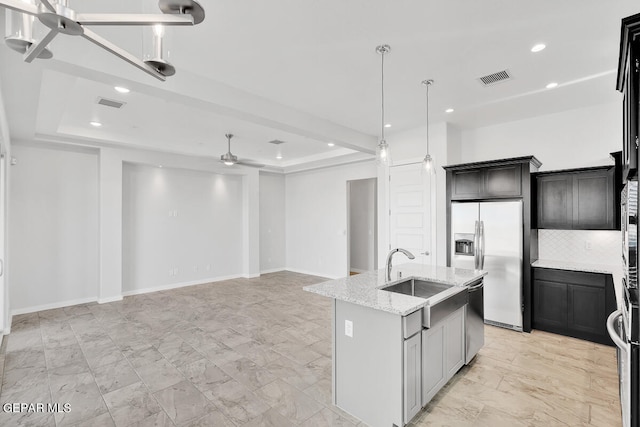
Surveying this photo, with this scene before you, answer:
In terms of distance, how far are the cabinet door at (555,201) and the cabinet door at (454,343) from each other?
2356 millimetres

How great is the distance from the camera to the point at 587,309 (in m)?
3.77

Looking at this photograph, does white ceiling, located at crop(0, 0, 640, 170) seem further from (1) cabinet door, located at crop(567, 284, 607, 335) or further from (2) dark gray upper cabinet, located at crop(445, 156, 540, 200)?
(1) cabinet door, located at crop(567, 284, 607, 335)

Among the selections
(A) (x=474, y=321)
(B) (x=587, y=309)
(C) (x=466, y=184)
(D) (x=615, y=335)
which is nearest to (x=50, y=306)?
(A) (x=474, y=321)

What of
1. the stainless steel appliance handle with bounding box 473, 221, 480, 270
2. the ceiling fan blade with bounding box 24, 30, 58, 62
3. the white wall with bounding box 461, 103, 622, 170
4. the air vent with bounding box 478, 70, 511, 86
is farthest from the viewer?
the stainless steel appliance handle with bounding box 473, 221, 480, 270

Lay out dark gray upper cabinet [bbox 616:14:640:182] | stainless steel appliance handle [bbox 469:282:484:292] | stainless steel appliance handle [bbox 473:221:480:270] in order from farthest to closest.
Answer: stainless steel appliance handle [bbox 473:221:480:270]
stainless steel appliance handle [bbox 469:282:484:292]
dark gray upper cabinet [bbox 616:14:640:182]

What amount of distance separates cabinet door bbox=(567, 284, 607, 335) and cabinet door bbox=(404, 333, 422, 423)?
2880mm

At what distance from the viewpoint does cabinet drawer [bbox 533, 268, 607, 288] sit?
3.69m

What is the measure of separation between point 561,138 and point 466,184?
1411 millimetres

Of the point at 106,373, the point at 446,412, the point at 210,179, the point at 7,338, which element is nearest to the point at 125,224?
the point at 210,179

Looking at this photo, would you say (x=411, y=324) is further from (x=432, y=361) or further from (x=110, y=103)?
(x=110, y=103)

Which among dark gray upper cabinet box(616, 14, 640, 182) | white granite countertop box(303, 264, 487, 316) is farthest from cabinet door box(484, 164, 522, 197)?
dark gray upper cabinet box(616, 14, 640, 182)

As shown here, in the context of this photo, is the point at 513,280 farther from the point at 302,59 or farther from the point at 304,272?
the point at 304,272

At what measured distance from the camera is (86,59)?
2.52 meters

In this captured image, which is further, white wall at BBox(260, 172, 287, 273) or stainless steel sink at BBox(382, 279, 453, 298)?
white wall at BBox(260, 172, 287, 273)
